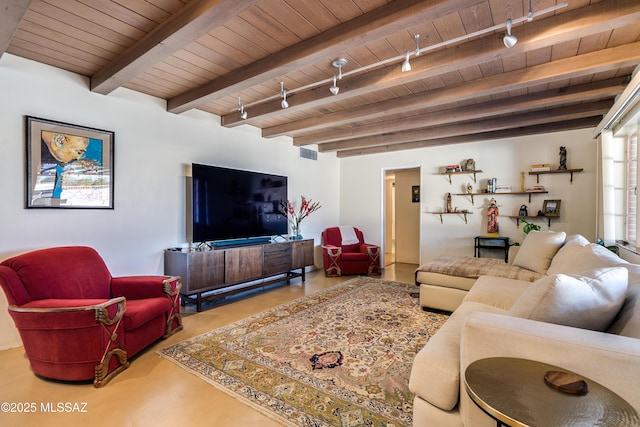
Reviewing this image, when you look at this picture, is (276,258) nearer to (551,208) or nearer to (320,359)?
(320,359)

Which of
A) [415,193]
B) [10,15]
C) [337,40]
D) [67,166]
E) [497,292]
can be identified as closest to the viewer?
[10,15]

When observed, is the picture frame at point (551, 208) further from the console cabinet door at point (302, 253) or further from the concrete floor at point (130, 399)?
the concrete floor at point (130, 399)

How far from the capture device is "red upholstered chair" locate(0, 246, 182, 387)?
2012 millimetres

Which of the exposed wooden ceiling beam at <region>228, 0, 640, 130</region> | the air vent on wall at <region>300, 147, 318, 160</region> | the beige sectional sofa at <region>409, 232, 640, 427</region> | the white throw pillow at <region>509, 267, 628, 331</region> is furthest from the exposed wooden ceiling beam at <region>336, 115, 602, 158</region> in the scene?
the white throw pillow at <region>509, 267, 628, 331</region>

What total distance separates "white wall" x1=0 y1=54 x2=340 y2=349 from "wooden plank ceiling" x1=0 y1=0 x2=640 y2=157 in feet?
0.62

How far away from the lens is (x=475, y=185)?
5.35 metres

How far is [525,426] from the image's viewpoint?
0.82 meters

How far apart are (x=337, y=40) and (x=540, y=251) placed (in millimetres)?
2906

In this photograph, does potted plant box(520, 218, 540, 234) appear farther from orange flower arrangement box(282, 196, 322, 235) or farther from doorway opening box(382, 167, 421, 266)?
orange flower arrangement box(282, 196, 322, 235)

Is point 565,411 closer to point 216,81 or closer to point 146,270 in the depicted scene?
point 216,81

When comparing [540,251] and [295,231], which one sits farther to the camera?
[295,231]

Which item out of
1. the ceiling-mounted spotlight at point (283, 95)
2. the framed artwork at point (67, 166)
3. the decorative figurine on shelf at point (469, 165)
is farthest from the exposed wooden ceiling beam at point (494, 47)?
the decorative figurine on shelf at point (469, 165)

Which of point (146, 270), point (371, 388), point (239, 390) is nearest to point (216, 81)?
point (146, 270)

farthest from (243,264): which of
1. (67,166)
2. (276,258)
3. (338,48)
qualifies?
(338,48)
